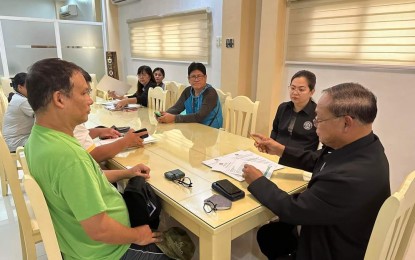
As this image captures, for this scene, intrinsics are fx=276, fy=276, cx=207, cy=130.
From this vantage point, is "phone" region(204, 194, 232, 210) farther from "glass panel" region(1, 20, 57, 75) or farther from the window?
"glass panel" region(1, 20, 57, 75)

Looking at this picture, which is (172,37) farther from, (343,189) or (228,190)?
(343,189)

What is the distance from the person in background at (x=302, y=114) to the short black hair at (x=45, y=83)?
1.51 m

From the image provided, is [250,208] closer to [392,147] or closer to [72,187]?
[72,187]

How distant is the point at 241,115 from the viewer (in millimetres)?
2432

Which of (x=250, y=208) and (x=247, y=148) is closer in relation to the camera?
(x=250, y=208)

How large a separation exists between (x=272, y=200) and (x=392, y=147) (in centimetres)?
204

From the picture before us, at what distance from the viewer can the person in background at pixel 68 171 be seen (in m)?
0.87

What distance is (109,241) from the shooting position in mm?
960

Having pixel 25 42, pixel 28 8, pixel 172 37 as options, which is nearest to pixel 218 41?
pixel 172 37

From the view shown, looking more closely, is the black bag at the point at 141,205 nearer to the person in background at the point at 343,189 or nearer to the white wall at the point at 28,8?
the person in background at the point at 343,189

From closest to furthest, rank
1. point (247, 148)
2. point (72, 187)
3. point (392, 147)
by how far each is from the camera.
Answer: point (72, 187) → point (247, 148) → point (392, 147)

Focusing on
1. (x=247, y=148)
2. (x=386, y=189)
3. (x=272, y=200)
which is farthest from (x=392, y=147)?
(x=272, y=200)

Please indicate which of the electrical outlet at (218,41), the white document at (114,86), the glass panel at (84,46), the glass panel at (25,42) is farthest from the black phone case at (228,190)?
the glass panel at (84,46)

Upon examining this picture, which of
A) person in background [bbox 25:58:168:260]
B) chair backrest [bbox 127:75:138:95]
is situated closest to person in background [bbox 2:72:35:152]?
person in background [bbox 25:58:168:260]
